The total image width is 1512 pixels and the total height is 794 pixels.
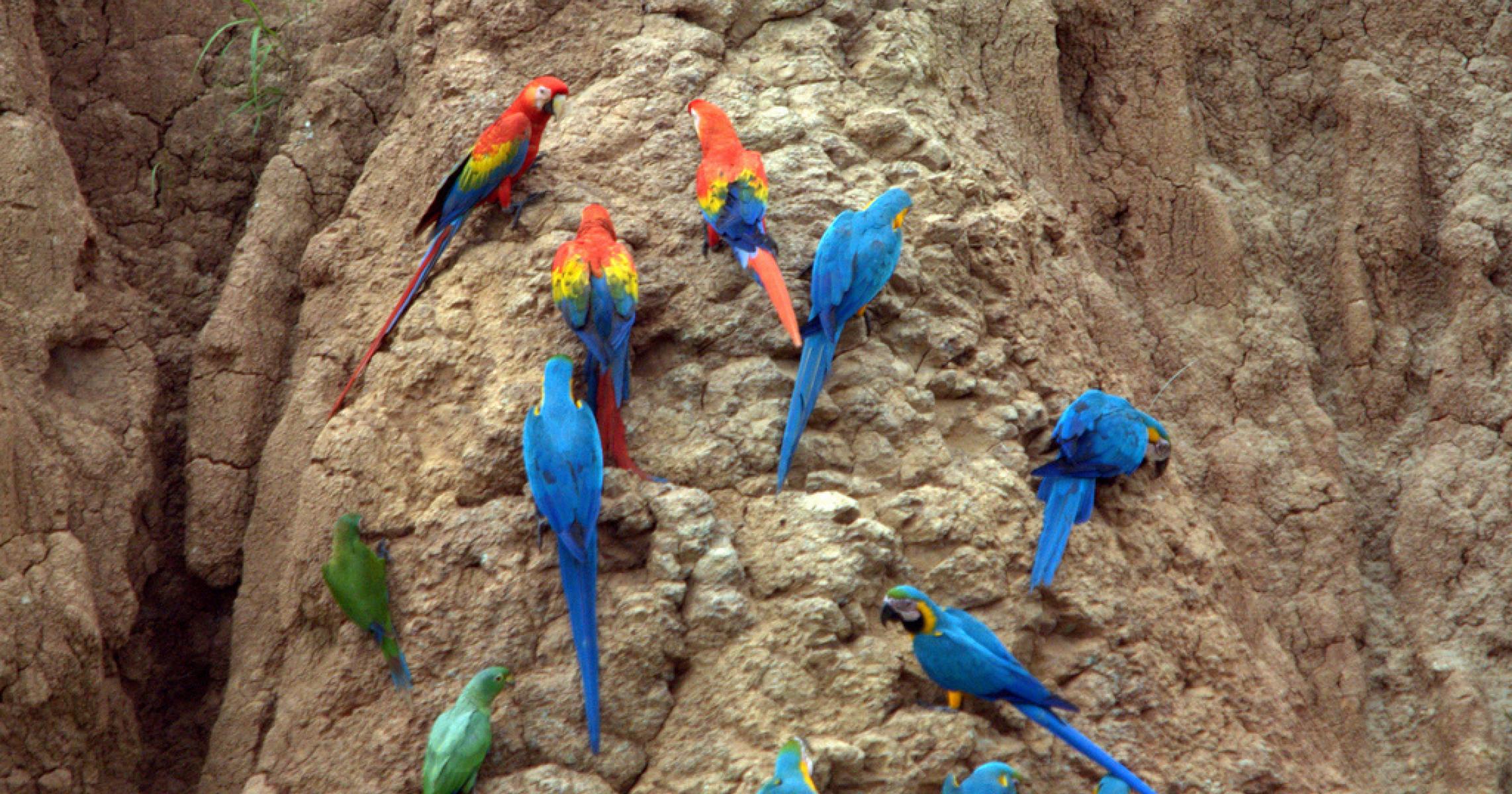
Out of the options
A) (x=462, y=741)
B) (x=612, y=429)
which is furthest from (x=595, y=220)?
(x=462, y=741)

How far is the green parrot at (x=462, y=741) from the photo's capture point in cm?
295

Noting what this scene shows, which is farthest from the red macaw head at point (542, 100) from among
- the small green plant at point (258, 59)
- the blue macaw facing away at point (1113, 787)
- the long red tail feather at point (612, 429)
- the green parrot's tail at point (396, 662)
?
the blue macaw facing away at point (1113, 787)

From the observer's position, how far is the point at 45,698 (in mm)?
3404

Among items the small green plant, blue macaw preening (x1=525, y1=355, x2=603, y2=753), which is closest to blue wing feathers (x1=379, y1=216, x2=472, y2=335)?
blue macaw preening (x1=525, y1=355, x2=603, y2=753)

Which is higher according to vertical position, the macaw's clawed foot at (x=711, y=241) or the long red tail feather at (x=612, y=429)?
the macaw's clawed foot at (x=711, y=241)

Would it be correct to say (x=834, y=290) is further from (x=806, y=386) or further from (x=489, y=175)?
(x=489, y=175)

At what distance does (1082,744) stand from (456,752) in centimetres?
145

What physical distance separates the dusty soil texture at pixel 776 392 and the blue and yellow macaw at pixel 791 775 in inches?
4.7

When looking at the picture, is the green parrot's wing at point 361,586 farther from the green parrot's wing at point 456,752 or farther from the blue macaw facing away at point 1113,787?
the blue macaw facing away at point 1113,787

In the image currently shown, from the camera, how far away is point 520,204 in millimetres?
3762

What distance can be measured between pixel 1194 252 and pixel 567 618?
2.72 meters

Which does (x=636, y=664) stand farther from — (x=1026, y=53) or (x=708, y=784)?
(x=1026, y=53)

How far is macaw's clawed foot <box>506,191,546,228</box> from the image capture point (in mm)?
3750

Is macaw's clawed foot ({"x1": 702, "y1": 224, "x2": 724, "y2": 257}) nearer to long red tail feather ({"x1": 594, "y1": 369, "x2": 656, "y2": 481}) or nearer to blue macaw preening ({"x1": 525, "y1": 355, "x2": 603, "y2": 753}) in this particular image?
long red tail feather ({"x1": 594, "y1": 369, "x2": 656, "y2": 481})
